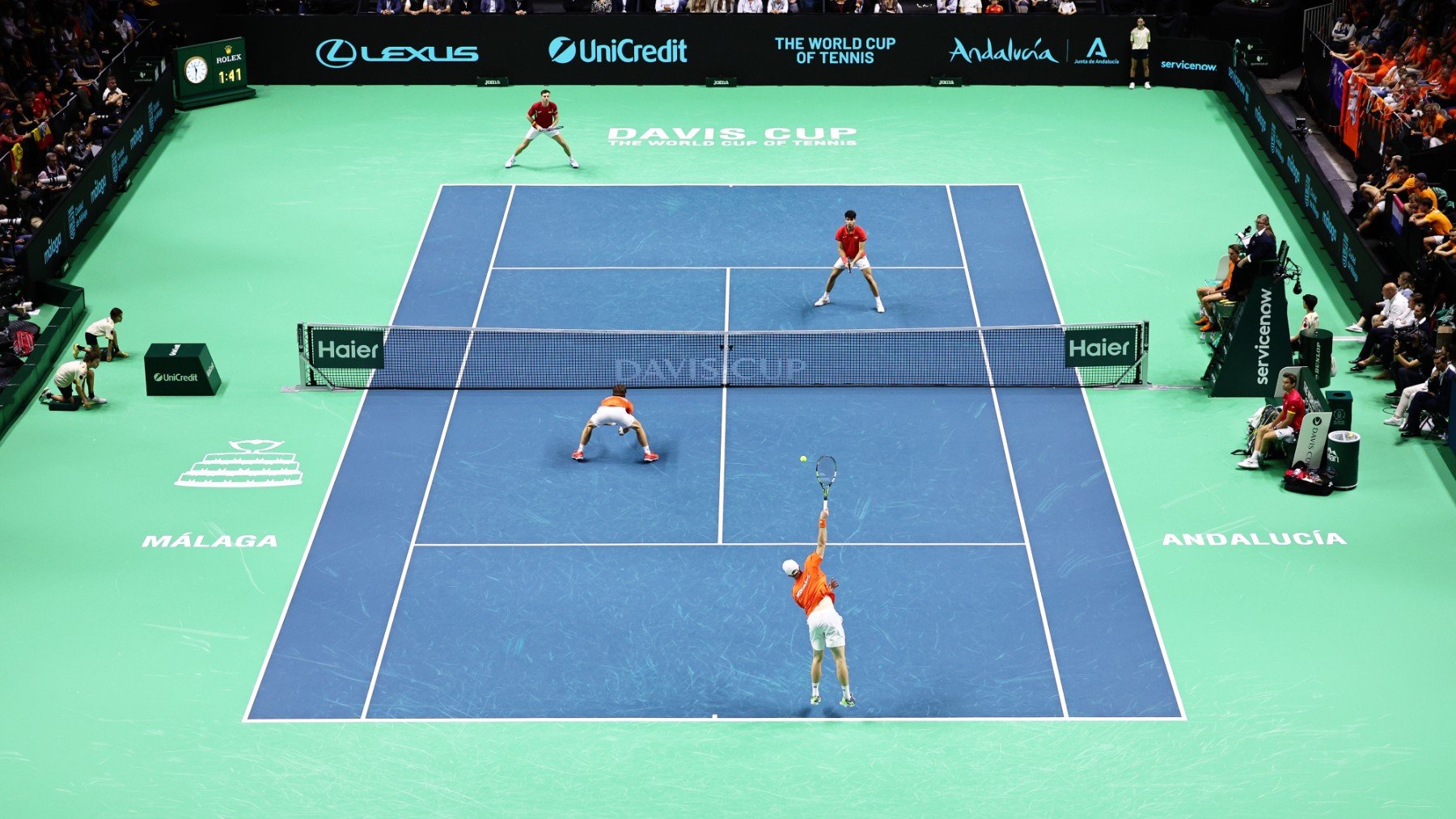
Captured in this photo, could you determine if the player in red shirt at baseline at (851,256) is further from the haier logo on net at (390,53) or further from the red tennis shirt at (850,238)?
the haier logo on net at (390,53)

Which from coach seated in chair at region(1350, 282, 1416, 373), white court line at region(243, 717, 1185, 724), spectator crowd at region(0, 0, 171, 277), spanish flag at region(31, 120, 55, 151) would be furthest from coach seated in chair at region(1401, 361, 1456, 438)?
spanish flag at region(31, 120, 55, 151)

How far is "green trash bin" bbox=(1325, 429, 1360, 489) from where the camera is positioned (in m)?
24.0

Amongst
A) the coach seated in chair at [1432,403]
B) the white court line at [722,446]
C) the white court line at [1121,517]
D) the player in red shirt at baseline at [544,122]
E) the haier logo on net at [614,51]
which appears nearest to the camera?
the white court line at [1121,517]

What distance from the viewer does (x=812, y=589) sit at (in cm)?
1903

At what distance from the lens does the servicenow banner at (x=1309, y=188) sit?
2938 cm

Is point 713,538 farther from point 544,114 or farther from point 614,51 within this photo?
point 614,51

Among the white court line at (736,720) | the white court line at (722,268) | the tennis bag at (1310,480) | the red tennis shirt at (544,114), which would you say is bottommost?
the white court line at (736,720)

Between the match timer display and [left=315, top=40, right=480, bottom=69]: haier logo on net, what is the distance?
185 cm

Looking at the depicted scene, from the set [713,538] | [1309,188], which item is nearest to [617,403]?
[713,538]

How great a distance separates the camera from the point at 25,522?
23.6 meters

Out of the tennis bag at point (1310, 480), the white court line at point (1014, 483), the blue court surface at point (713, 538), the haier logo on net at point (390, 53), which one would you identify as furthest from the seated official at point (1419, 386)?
the haier logo on net at point (390, 53)

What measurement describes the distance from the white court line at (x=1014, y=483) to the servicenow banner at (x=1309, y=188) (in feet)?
16.3

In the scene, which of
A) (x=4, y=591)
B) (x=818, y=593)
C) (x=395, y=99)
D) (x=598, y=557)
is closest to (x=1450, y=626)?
(x=818, y=593)

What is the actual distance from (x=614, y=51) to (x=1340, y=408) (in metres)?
21.2
